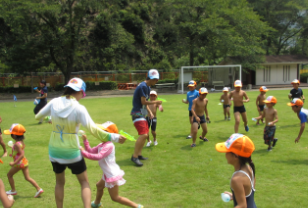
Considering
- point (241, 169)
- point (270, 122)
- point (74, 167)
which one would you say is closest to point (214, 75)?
point (270, 122)

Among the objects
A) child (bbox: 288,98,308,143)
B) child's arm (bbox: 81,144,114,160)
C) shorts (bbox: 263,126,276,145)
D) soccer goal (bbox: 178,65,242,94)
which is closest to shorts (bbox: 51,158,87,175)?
child's arm (bbox: 81,144,114,160)

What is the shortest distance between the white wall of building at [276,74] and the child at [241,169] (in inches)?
1381

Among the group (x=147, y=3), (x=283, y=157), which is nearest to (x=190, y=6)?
(x=147, y=3)

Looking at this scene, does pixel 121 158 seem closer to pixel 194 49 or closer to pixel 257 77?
pixel 194 49

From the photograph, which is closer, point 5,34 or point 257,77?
point 5,34

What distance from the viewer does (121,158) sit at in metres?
6.68

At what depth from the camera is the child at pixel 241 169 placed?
253 centimetres

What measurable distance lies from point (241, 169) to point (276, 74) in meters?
36.9

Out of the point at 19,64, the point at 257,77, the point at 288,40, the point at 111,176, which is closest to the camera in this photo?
the point at 111,176

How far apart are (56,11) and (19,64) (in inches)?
292

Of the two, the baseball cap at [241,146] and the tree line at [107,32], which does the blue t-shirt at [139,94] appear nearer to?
the baseball cap at [241,146]

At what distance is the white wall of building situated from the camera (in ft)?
116

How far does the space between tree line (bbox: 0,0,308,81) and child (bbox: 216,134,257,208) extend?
2876 centimetres

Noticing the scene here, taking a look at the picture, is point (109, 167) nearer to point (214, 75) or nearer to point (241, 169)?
point (241, 169)
